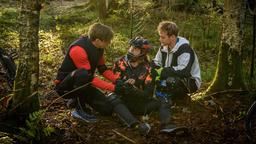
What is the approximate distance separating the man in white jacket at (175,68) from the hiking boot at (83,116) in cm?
115

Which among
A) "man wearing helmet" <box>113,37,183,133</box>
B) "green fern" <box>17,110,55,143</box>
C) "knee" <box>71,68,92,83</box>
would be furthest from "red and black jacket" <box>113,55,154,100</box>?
"green fern" <box>17,110,55,143</box>

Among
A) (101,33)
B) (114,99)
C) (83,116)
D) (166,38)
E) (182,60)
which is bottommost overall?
(83,116)

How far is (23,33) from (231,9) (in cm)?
372

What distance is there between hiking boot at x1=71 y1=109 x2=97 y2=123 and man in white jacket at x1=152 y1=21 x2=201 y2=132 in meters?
1.15

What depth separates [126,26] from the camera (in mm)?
14953

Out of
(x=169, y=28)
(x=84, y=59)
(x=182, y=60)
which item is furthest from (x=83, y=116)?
(x=169, y=28)

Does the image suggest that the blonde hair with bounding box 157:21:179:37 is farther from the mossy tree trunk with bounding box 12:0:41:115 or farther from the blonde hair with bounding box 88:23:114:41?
the mossy tree trunk with bounding box 12:0:41:115

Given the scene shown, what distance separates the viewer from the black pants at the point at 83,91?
20.5 feet

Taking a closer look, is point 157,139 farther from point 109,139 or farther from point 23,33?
point 23,33

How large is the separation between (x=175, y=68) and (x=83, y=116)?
173 centimetres

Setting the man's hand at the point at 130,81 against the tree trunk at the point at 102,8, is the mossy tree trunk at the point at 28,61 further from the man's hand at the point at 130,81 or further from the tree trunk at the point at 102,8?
the tree trunk at the point at 102,8

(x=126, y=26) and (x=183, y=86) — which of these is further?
(x=126, y=26)

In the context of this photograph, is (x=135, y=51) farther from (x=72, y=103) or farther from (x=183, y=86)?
(x=72, y=103)

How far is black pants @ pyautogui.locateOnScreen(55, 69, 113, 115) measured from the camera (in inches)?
246
